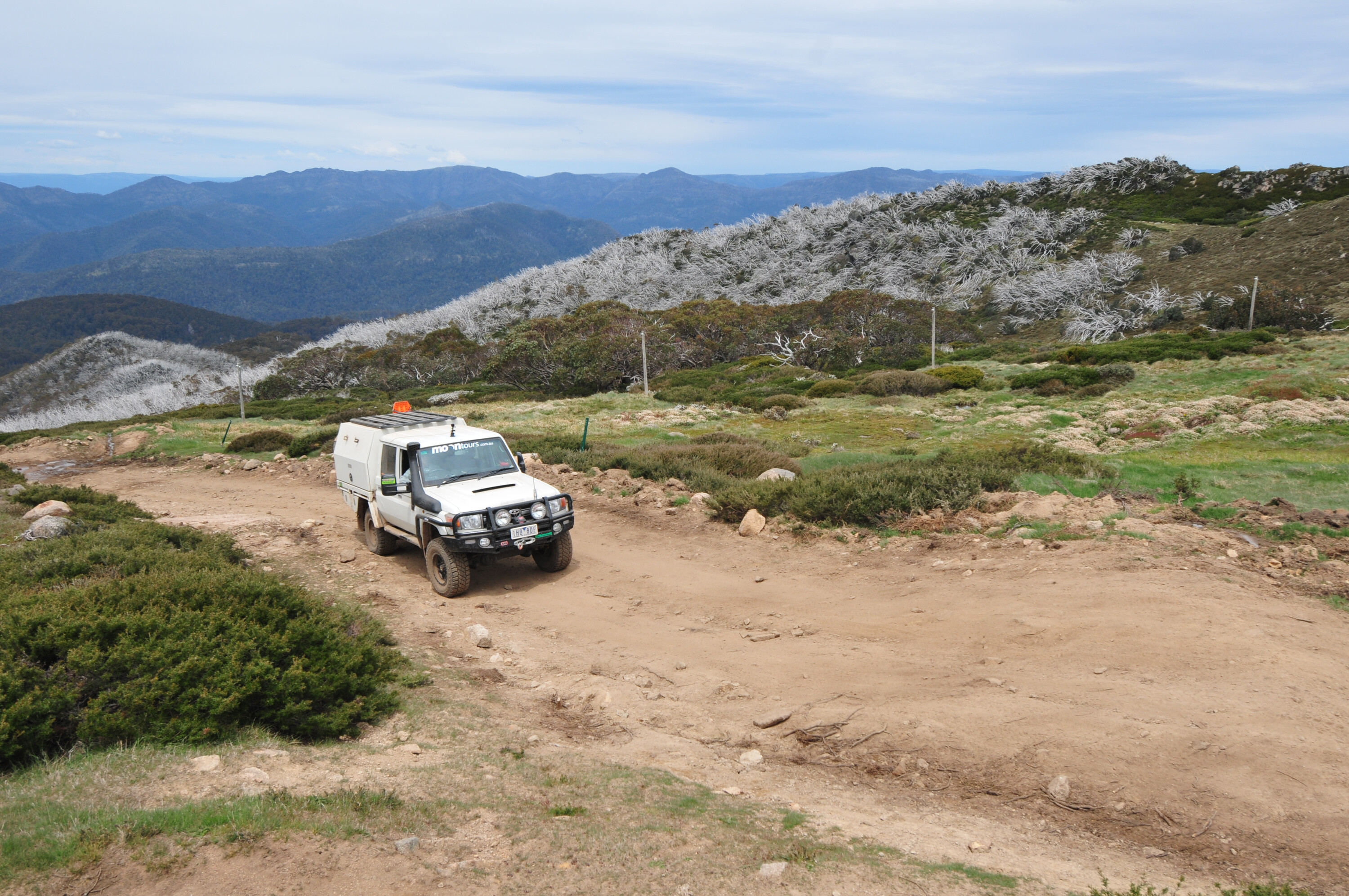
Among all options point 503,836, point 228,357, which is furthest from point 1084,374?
point 228,357

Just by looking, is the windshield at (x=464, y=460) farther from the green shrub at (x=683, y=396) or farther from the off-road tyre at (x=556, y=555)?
the green shrub at (x=683, y=396)

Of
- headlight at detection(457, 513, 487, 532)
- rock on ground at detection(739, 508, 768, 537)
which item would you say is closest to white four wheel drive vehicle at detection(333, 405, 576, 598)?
headlight at detection(457, 513, 487, 532)

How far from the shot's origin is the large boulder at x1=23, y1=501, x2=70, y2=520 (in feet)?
40.5

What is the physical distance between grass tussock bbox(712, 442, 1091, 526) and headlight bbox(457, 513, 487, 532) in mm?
4707

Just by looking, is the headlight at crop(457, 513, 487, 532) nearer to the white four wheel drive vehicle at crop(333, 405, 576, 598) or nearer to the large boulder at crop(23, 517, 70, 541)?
the white four wheel drive vehicle at crop(333, 405, 576, 598)

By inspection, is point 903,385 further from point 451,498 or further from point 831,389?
point 451,498

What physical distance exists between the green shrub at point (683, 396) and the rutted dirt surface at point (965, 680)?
23.4m

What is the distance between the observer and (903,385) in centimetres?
3353

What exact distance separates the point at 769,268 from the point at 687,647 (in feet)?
294

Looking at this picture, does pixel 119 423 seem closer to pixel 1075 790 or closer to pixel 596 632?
pixel 596 632

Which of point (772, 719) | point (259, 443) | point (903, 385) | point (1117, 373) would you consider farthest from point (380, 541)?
point (1117, 373)

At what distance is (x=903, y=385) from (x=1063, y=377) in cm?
625

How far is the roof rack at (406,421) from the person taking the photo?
11.7 m

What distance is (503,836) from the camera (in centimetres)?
450
